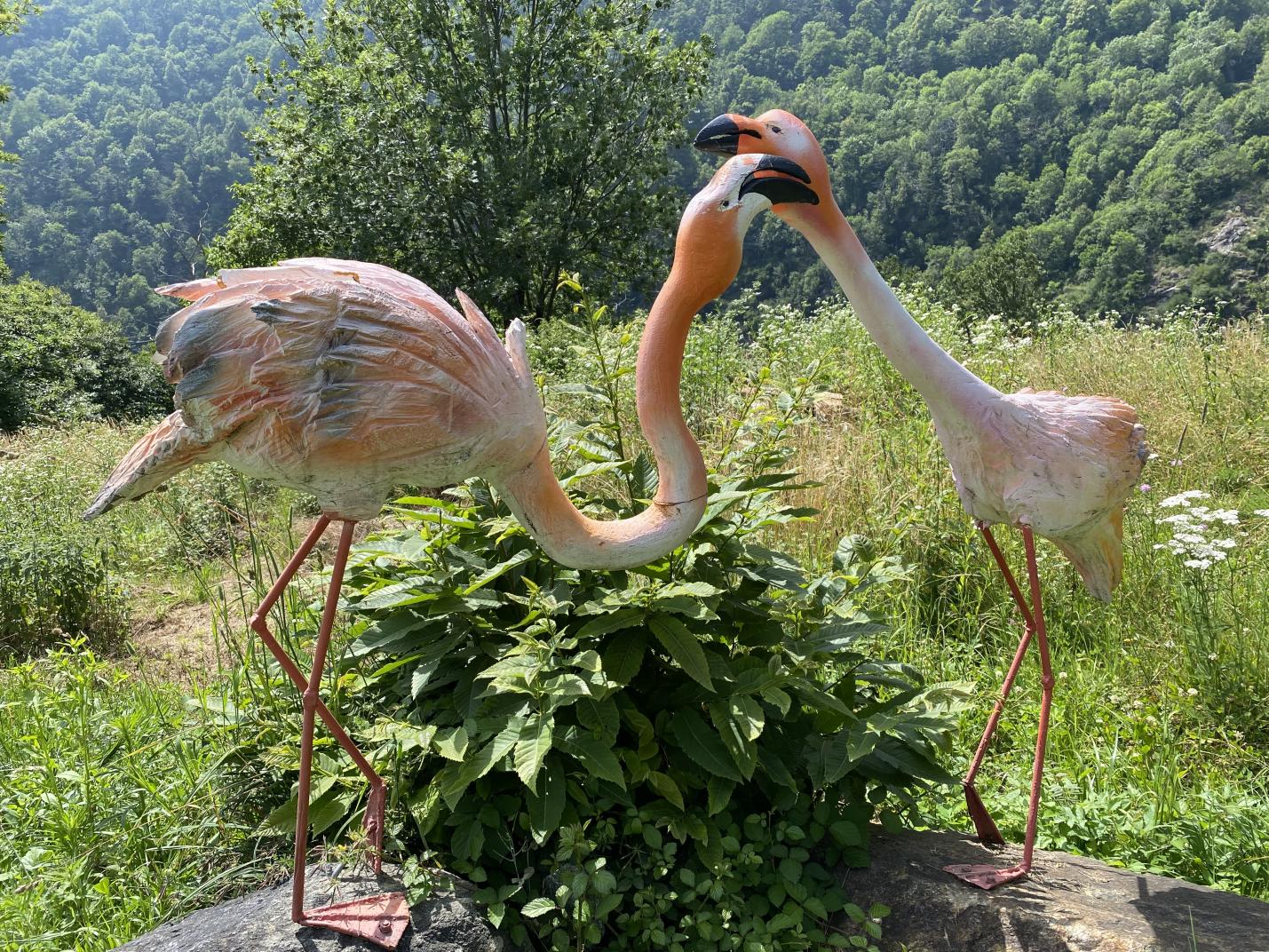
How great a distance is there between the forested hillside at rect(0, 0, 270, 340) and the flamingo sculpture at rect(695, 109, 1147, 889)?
3060 centimetres

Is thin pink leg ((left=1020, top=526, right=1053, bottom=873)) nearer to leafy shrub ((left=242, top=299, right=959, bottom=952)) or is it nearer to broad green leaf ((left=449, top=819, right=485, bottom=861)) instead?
leafy shrub ((left=242, top=299, right=959, bottom=952))

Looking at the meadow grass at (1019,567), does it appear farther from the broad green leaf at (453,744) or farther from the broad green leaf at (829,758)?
the broad green leaf at (829,758)

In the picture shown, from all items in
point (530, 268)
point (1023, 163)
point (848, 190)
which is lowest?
point (530, 268)

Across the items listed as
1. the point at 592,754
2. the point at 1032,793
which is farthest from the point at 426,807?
the point at 1032,793

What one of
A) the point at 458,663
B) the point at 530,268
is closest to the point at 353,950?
the point at 458,663

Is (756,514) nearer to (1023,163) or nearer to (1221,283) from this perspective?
(1221,283)

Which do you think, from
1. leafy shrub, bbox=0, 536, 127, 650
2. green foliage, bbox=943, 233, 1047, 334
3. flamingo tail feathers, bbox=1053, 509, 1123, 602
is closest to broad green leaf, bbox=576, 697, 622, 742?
flamingo tail feathers, bbox=1053, 509, 1123, 602

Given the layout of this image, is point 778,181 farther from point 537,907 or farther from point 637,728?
point 537,907

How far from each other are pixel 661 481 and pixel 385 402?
31.5 inches

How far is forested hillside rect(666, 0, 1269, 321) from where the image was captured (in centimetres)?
2834

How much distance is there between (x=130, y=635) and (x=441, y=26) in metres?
13.3

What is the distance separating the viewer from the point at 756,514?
2.79 meters

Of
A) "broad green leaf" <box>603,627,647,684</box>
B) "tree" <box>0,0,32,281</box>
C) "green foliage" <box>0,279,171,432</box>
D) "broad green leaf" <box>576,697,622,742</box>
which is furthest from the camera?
"tree" <box>0,0,32,281</box>

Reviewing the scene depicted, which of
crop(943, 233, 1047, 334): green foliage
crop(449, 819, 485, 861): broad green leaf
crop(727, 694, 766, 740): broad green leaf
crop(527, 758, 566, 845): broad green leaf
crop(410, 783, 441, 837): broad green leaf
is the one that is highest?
crop(943, 233, 1047, 334): green foliage
